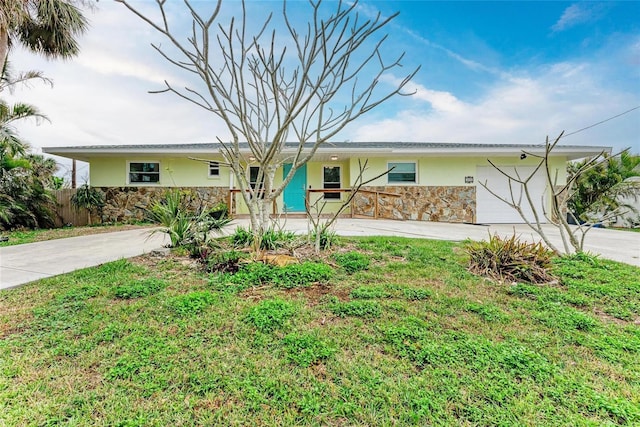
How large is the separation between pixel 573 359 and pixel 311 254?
10.5 ft

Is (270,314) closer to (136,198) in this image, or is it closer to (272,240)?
(272,240)

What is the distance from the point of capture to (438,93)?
11.8 m

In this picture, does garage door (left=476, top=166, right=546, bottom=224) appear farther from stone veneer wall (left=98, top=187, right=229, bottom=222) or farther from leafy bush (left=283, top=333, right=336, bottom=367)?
leafy bush (left=283, top=333, right=336, bottom=367)

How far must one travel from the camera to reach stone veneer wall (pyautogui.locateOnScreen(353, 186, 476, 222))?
464 inches

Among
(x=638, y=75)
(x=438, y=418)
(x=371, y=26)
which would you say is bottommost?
(x=438, y=418)

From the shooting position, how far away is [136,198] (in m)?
11.8

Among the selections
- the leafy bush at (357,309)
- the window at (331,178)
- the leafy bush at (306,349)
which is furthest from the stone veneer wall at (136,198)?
the leafy bush at (306,349)

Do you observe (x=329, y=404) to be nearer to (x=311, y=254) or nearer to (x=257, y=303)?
(x=257, y=303)

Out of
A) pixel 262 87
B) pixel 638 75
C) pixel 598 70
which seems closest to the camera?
pixel 262 87

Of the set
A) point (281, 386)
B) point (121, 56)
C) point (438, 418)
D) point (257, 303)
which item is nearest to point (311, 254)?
point (257, 303)

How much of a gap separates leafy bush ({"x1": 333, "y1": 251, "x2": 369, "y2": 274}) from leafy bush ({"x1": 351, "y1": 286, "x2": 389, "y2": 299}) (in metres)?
0.68

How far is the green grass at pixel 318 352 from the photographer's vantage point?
1.61m

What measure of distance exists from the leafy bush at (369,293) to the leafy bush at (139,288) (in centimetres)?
220

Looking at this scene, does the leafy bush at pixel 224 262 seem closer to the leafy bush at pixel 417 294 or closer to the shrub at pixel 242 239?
the shrub at pixel 242 239
